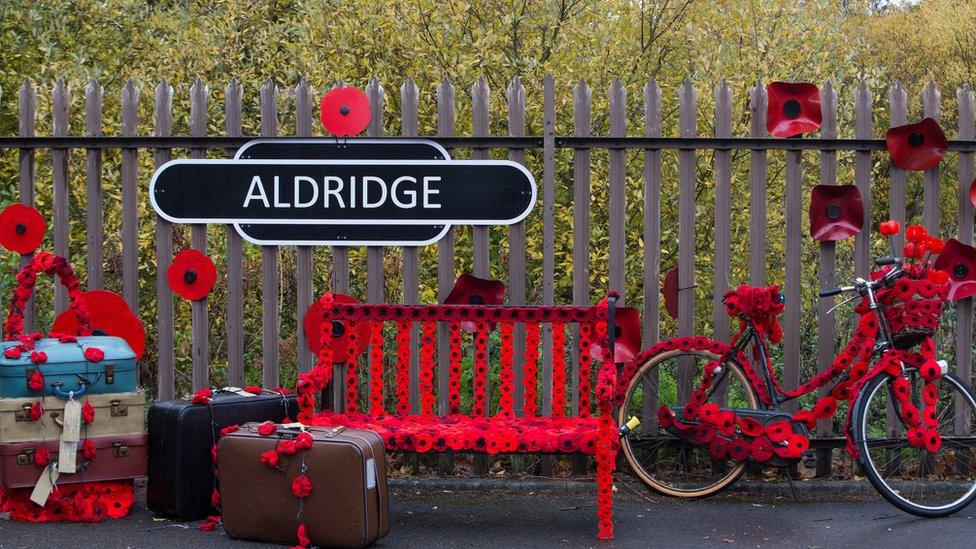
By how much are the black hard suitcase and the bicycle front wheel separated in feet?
10.9

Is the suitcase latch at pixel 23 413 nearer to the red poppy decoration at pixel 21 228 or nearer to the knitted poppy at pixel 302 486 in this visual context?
the red poppy decoration at pixel 21 228

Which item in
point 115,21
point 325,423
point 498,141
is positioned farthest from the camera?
point 115,21

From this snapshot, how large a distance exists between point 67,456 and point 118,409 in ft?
1.10

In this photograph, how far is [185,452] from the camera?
17.5 feet

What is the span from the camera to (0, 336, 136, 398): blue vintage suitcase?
207 inches

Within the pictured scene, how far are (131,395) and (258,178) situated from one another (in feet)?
4.66

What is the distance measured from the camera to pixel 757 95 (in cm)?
604

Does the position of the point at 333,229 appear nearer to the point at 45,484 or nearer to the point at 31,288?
the point at 31,288

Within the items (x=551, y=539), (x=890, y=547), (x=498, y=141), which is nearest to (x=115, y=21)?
(x=498, y=141)

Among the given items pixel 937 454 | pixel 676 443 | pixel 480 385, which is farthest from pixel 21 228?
pixel 937 454

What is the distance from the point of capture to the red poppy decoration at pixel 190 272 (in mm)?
6145

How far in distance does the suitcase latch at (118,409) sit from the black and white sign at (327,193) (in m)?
1.20

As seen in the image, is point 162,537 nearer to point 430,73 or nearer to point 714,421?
point 714,421

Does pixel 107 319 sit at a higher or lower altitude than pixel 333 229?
lower
